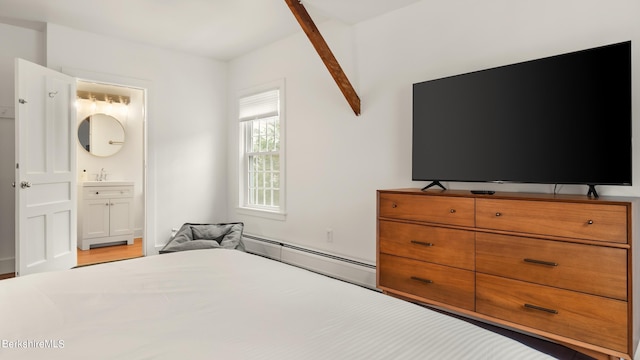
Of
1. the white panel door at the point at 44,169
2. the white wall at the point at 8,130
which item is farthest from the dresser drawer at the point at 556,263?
the white wall at the point at 8,130

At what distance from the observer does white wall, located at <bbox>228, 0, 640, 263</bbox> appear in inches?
89.0

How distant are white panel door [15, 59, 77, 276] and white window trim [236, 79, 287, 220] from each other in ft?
6.14

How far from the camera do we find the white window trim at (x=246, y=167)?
4.19m

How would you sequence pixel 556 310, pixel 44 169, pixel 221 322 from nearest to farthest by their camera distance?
pixel 221 322 < pixel 556 310 < pixel 44 169

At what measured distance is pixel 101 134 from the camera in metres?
5.54

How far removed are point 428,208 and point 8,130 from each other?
4.31 m

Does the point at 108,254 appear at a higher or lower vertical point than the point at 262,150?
lower

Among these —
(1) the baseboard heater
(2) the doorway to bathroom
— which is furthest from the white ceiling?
(1) the baseboard heater

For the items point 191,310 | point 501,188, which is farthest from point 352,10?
point 191,310

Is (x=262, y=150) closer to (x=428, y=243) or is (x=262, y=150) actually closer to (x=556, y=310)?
(x=428, y=243)

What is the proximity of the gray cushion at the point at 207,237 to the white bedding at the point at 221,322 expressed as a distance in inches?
98.9

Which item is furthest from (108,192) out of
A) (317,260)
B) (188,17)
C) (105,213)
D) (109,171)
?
(317,260)

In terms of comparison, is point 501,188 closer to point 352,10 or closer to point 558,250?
point 558,250

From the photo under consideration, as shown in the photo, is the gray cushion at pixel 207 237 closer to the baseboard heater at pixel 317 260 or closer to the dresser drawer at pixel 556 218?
the baseboard heater at pixel 317 260
